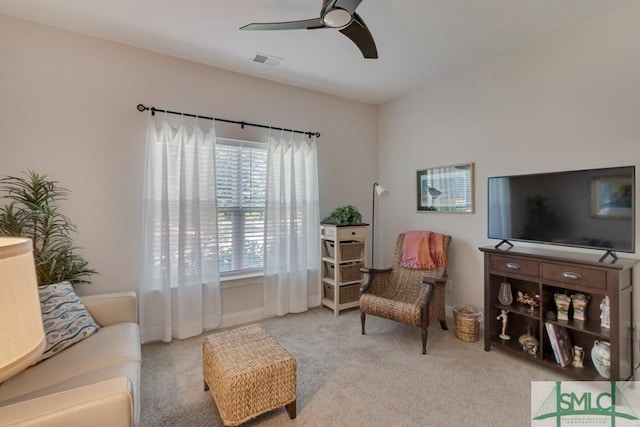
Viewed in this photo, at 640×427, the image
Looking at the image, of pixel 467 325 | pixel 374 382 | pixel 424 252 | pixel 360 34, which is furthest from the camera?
pixel 424 252

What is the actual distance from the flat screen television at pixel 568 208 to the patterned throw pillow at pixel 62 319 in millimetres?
3263

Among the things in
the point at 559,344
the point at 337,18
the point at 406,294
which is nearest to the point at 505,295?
the point at 559,344

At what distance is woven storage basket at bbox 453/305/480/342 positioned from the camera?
108 inches

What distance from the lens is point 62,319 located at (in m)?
1.86

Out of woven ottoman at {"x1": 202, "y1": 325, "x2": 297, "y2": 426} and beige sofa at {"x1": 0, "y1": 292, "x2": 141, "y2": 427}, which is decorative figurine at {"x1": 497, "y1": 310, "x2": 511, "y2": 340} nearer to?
woven ottoman at {"x1": 202, "y1": 325, "x2": 297, "y2": 426}

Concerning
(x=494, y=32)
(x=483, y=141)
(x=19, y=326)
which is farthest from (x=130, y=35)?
(x=483, y=141)

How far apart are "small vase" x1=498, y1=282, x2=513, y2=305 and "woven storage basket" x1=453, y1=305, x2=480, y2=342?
0.99 feet

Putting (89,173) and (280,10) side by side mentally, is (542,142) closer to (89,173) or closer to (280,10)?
(280,10)

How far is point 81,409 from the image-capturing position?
3.34 ft

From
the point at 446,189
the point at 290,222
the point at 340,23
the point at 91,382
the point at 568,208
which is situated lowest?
the point at 91,382

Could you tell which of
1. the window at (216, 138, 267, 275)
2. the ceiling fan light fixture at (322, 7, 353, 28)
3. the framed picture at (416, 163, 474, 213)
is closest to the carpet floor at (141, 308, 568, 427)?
the window at (216, 138, 267, 275)

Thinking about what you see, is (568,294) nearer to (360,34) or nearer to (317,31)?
(360,34)

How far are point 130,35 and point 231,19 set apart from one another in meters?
0.96

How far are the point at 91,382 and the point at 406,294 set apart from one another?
8.76 feet
